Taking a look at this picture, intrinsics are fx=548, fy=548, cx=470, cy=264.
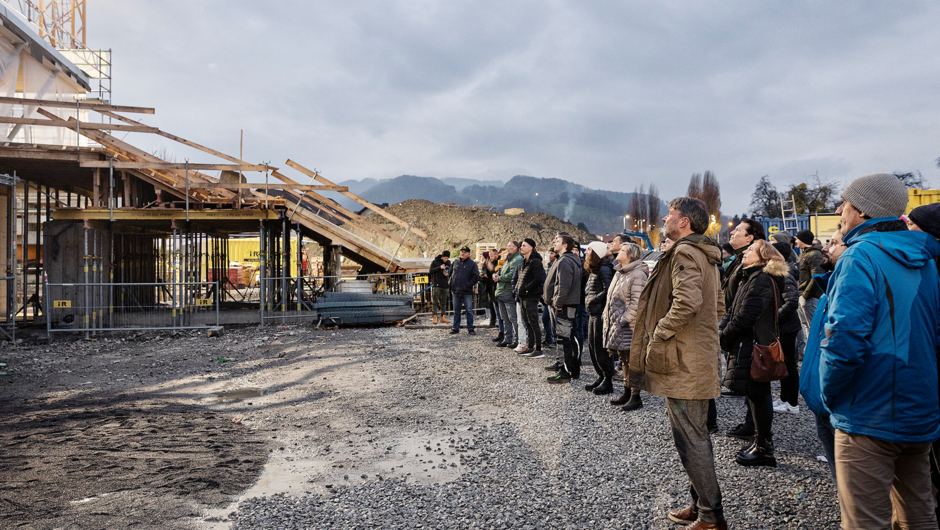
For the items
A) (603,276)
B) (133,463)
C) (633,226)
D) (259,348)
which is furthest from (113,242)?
(633,226)

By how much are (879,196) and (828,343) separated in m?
0.75

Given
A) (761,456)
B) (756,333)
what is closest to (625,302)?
(756,333)

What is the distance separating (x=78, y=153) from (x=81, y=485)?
41.4 ft

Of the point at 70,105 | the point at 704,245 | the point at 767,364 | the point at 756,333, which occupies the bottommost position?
the point at 767,364

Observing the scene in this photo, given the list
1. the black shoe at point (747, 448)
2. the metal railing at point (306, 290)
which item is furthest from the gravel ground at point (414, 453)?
the metal railing at point (306, 290)

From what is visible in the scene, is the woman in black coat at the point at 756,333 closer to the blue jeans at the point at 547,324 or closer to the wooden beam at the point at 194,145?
the blue jeans at the point at 547,324

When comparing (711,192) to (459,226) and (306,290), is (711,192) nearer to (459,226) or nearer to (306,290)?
(459,226)

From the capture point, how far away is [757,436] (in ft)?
14.8

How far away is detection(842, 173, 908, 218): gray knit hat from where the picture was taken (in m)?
2.50

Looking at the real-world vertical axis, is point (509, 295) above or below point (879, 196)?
below

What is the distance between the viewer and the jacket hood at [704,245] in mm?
3400

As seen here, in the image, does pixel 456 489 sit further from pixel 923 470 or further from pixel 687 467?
pixel 923 470

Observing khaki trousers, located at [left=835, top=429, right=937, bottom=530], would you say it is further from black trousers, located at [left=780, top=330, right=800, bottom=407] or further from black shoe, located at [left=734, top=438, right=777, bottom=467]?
black trousers, located at [left=780, top=330, right=800, bottom=407]

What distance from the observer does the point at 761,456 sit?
446 cm
